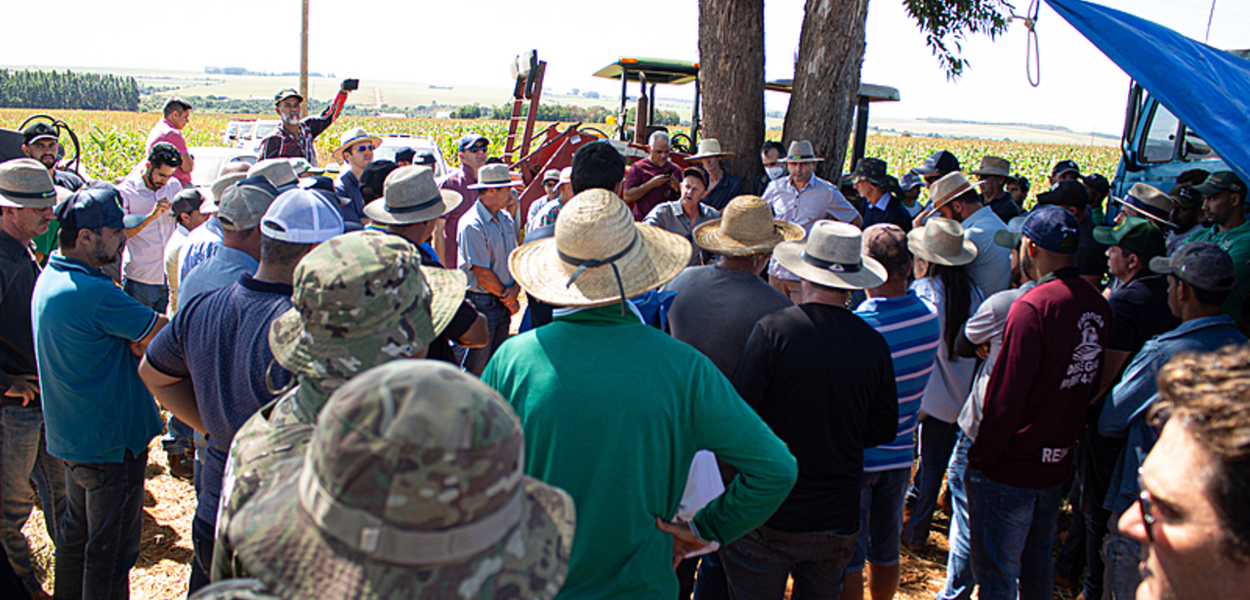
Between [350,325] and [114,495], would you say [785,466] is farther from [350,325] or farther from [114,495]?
[114,495]

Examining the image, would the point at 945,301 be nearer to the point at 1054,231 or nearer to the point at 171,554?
the point at 1054,231

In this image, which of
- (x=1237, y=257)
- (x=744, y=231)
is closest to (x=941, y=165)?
(x=1237, y=257)

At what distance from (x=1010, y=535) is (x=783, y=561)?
47.5 inches

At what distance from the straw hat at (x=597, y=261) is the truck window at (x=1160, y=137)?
8077mm

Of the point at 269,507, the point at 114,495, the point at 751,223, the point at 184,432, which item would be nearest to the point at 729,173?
the point at 751,223

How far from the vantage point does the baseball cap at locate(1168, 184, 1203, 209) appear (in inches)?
216

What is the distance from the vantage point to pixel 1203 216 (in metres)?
5.45

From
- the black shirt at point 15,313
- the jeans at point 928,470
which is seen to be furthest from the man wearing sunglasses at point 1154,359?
the black shirt at point 15,313

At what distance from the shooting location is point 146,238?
5.68m

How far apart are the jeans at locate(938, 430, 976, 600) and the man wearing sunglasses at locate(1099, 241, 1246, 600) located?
58 centimetres

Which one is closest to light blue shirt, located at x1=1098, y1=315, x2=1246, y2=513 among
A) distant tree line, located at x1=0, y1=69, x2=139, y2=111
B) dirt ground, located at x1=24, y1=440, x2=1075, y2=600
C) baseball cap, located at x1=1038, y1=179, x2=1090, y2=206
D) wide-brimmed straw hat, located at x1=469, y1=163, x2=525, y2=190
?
dirt ground, located at x1=24, y1=440, x2=1075, y2=600

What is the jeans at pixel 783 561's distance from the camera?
8.64 feet

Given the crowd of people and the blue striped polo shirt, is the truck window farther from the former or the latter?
the blue striped polo shirt

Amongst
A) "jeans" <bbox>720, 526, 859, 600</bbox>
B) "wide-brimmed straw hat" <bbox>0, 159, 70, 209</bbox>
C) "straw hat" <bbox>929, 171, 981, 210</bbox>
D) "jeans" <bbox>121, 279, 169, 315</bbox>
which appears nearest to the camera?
"jeans" <bbox>720, 526, 859, 600</bbox>
